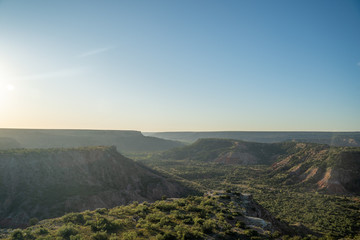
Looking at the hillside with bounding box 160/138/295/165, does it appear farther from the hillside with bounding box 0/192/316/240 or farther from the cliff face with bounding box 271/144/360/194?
the hillside with bounding box 0/192/316/240

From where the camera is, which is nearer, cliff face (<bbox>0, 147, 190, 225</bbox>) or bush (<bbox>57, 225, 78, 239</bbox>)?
bush (<bbox>57, 225, 78, 239</bbox>)

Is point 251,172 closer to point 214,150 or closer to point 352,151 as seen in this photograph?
point 352,151

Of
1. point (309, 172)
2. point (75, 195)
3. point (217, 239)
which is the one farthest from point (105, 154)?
point (309, 172)

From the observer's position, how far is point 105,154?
6431cm

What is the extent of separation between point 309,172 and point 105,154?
235 feet

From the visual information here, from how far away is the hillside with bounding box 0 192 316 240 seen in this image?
1578 centimetres

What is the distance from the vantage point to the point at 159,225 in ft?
60.3

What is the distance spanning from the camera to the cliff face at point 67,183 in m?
36.8

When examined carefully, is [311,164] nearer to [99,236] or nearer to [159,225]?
[159,225]

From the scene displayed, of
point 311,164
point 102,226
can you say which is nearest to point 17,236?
point 102,226

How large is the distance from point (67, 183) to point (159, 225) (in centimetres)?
3833

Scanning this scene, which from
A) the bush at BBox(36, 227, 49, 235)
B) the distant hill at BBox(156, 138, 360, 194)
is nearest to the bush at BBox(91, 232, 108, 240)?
the bush at BBox(36, 227, 49, 235)

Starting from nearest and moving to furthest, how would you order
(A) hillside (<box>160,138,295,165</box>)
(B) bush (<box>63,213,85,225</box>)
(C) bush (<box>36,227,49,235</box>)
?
1. (C) bush (<box>36,227,49,235</box>)
2. (B) bush (<box>63,213,85,225</box>)
3. (A) hillside (<box>160,138,295,165</box>)

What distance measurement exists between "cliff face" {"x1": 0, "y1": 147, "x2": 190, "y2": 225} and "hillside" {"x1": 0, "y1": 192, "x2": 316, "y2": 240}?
70.8 feet
